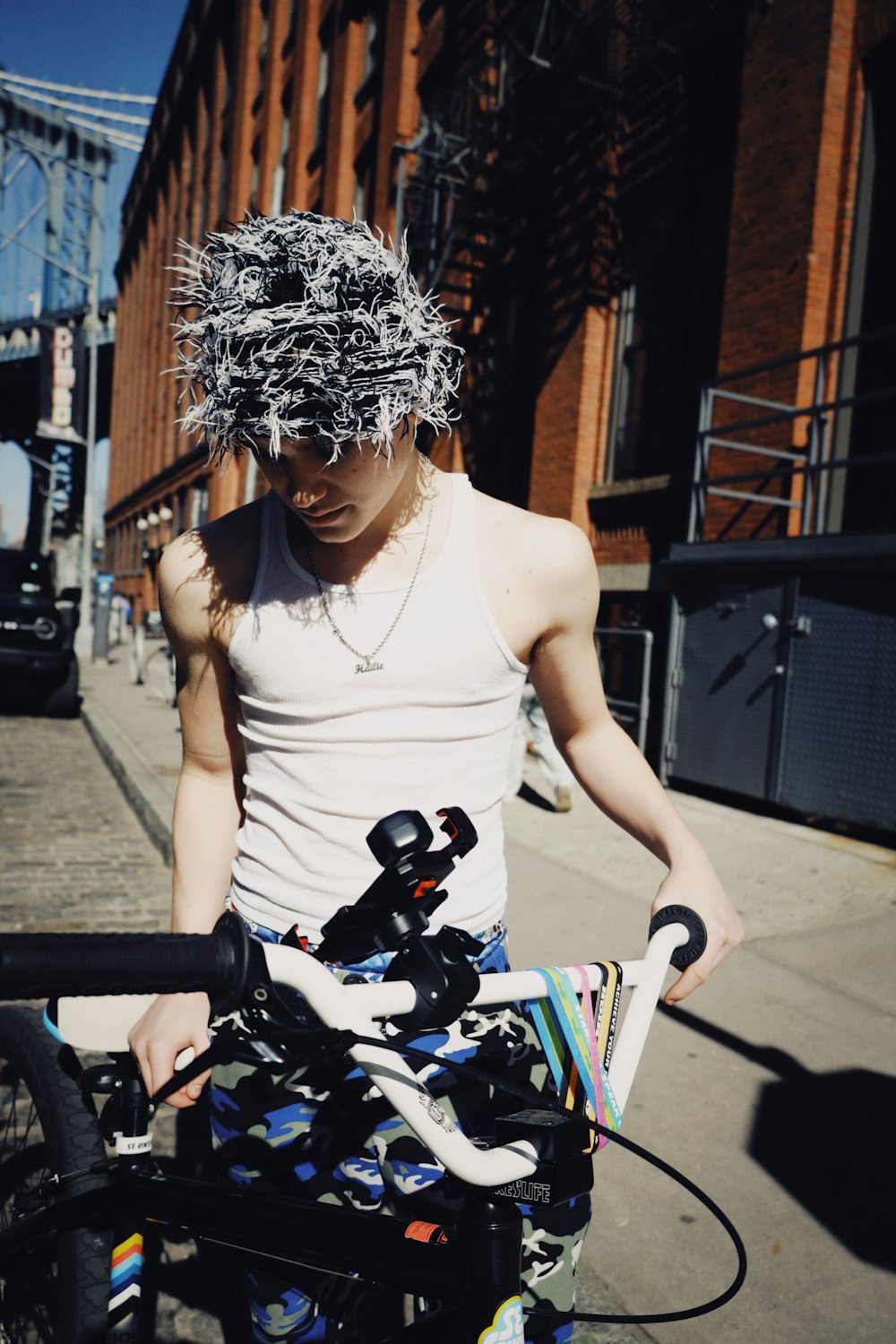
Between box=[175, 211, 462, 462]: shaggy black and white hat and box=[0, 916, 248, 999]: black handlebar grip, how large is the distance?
0.64 meters

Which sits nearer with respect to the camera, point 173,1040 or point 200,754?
point 173,1040

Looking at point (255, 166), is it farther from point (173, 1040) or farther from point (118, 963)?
point (118, 963)

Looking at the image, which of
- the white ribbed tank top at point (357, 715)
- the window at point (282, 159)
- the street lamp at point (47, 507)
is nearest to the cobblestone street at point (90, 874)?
the white ribbed tank top at point (357, 715)

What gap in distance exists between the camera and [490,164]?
38.0 feet

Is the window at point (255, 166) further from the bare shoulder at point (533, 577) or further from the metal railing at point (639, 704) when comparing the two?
the bare shoulder at point (533, 577)

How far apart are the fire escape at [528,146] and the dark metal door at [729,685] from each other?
15.6ft

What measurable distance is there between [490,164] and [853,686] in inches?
333

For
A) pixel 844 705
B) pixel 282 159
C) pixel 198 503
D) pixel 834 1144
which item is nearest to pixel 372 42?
pixel 282 159


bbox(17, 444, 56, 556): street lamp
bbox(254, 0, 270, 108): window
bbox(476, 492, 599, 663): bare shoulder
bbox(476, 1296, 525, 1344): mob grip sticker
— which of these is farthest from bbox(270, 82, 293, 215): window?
bbox(476, 1296, 525, 1344): mob grip sticker

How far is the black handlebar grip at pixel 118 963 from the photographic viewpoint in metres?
0.84

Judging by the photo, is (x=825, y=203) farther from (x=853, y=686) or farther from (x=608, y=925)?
(x=608, y=925)

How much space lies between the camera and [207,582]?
5.13 feet

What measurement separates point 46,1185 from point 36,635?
36.7 ft

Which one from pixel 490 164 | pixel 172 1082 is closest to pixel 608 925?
pixel 172 1082
